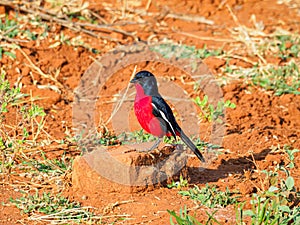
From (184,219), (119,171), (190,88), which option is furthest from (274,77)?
(184,219)

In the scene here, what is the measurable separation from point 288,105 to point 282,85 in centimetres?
37

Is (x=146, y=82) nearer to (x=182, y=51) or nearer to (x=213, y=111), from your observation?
(x=213, y=111)

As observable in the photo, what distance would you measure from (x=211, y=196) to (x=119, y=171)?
80 centimetres

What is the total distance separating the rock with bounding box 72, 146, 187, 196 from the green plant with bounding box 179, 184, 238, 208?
0.29 m

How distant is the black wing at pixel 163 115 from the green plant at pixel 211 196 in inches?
23.0

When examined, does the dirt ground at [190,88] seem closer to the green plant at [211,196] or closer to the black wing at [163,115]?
the green plant at [211,196]

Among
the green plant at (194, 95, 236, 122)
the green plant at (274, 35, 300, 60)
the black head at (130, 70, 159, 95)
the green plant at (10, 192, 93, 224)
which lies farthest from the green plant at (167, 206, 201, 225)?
the green plant at (274, 35, 300, 60)

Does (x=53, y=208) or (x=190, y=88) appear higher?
(x=190, y=88)

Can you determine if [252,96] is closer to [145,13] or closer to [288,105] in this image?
[288,105]

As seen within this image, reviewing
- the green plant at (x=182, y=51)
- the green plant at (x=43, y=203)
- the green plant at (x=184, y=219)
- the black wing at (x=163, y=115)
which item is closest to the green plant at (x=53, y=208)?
the green plant at (x=43, y=203)

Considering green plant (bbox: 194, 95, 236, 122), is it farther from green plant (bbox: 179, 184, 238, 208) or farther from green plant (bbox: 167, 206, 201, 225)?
green plant (bbox: 167, 206, 201, 225)

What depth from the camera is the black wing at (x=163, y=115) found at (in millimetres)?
5184

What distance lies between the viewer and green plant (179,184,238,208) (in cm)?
476

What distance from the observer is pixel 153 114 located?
5191 millimetres
